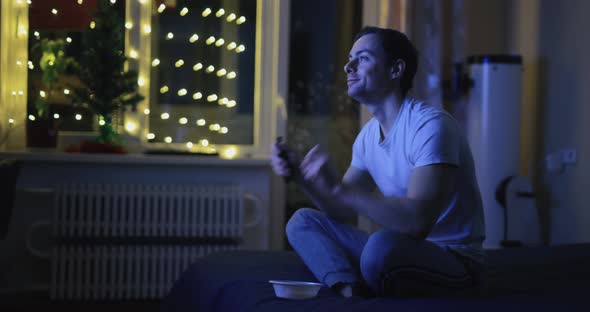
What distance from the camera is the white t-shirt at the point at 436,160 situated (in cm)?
169

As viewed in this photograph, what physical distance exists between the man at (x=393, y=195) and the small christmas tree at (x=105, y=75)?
202 cm

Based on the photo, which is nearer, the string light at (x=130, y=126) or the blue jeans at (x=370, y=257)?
the blue jeans at (x=370, y=257)

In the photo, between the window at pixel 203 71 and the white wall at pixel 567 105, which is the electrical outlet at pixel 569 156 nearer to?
the white wall at pixel 567 105

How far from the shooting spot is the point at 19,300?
3686 millimetres

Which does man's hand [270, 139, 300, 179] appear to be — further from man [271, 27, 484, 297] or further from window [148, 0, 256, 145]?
window [148, 0, 256, 145]

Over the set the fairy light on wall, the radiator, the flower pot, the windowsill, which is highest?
the fairy light on wall

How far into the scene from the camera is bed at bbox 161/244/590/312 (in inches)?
60.7

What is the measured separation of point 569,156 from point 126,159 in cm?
217

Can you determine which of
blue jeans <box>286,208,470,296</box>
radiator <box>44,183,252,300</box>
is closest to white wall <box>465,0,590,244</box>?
radiator <box>44,183,252,300</box>

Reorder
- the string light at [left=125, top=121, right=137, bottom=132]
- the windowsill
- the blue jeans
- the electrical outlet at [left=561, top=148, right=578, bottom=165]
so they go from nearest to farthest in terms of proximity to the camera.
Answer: the blue jeans < the windowsill < the electrical outlet at [left=561, top=148, right=578, bottom=165] < the string light at [left=125, top=121, right=137, bottom=132]

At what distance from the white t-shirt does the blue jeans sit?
0.08m

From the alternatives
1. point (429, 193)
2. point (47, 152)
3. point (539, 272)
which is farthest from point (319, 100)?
point (429, 193)

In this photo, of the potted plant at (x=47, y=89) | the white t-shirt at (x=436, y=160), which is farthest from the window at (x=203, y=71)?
the white t-shirt at (x=436, y=160)

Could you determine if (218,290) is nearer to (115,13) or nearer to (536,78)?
(115,13)
